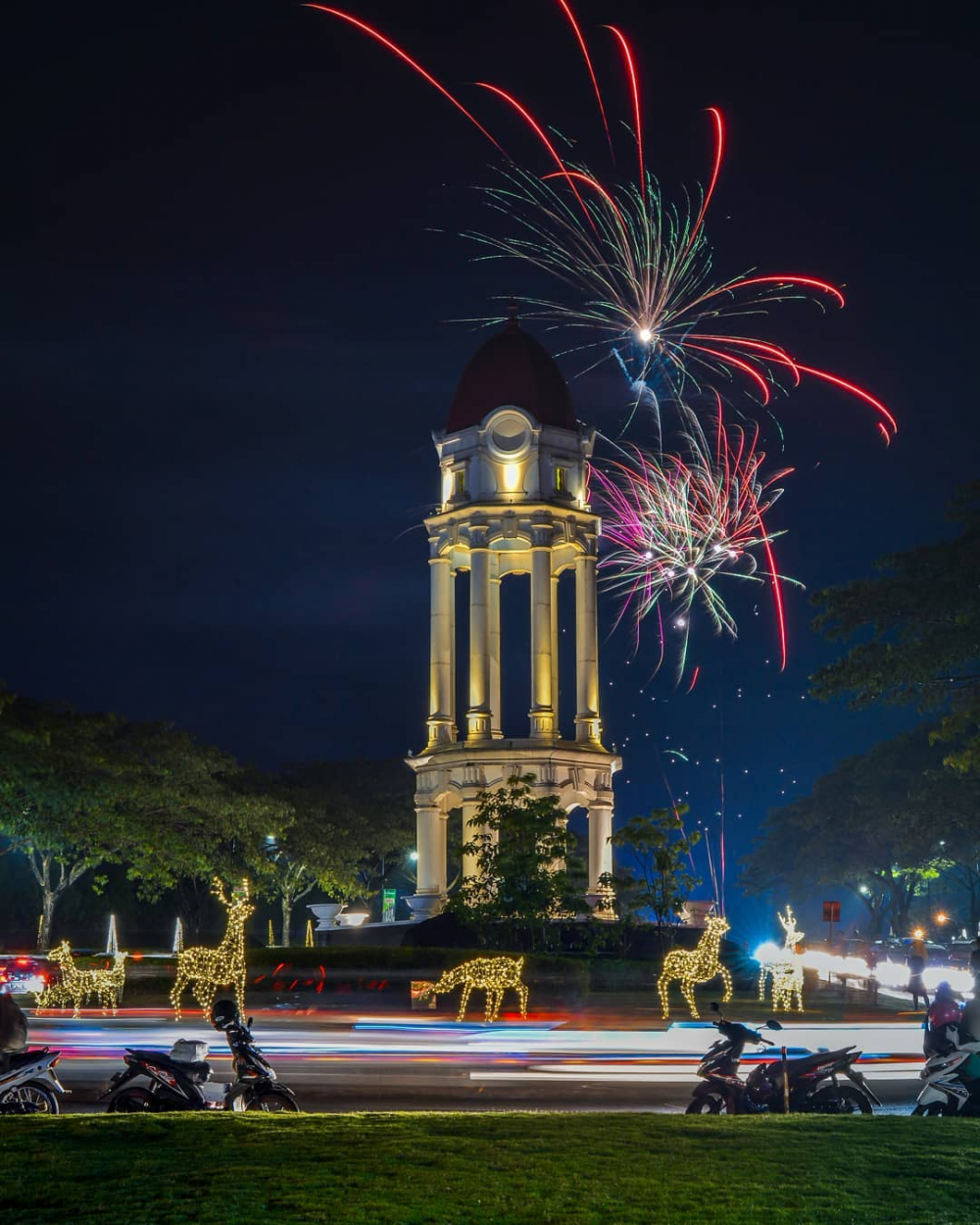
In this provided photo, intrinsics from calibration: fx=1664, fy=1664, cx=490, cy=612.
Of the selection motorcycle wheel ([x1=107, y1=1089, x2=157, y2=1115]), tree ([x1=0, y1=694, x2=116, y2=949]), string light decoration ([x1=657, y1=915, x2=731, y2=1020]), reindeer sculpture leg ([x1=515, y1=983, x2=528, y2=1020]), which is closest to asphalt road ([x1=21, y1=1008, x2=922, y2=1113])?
reindeer sculpture leg ([x1=515, y1=983, x2=528, y2=1020])

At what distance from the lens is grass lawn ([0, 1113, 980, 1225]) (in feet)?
38.8

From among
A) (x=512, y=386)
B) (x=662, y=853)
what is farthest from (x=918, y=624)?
(x=512, y=386)

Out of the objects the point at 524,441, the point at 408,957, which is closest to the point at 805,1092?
Answer: the point at 408,957

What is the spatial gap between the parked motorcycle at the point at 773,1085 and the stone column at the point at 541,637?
5273cm

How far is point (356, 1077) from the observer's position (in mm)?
22688

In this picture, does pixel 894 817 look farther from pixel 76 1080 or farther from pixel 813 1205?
pixel 813 1205

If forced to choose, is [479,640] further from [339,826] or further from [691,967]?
Answer: [691,967]

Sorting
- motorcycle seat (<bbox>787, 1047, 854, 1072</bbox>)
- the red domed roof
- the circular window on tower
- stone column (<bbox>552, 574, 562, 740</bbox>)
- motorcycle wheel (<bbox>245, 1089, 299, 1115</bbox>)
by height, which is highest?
the red domed roof

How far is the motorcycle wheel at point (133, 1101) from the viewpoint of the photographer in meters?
16.7

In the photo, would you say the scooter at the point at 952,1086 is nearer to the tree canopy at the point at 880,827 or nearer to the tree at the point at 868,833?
the tree canopy at the point at 880,827

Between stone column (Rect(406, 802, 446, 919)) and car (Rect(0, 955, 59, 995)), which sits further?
stone column (Rect(406, 802, 446, 919))

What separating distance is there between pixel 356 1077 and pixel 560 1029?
415 inches

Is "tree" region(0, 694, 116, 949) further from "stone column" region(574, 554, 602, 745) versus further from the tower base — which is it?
"stone column" region(574, 554, 602, 745)

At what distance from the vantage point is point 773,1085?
57.4ft
